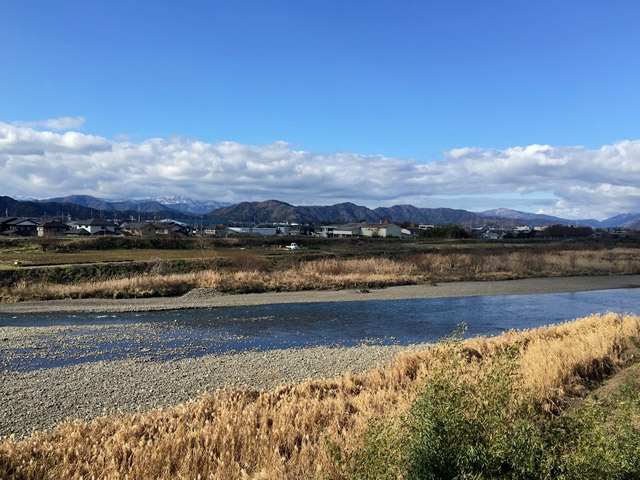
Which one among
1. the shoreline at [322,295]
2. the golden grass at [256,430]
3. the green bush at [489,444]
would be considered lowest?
the shoreline at [322,295]

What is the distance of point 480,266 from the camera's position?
50.7 m

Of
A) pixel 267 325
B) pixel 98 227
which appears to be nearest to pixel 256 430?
pixel 267 325

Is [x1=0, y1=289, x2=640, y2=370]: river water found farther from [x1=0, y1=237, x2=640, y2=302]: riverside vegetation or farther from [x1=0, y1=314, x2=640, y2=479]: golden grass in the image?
[x1=0, y1=237, x2=640, y2=302]: riverside vegetation

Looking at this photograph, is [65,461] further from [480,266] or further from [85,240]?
[85,240]

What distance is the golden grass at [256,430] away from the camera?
6137 mm

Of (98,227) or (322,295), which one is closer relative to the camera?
(322,295)

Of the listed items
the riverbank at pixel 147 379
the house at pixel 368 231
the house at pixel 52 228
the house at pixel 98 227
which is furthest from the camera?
the house at pixel 368 231

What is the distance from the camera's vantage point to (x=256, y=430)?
7629 mm

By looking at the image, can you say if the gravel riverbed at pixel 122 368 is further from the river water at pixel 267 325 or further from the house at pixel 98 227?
the house at pixel 98 227

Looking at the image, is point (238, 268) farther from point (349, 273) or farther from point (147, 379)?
point (147, 379)

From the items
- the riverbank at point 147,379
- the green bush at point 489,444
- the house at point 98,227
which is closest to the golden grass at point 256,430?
the green bush at point 489,444

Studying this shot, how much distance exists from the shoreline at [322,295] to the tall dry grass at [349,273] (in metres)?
1.40

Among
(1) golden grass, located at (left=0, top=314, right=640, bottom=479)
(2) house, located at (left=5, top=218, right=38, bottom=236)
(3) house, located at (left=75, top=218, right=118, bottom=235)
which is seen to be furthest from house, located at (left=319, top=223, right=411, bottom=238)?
(1) golden grass, located at (left=0, top=314, right=640, bottom=479)

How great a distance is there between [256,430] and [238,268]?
37159 millimetres
